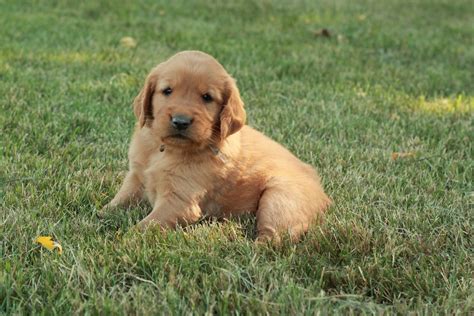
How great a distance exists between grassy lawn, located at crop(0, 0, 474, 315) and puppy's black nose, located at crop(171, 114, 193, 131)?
473 millimetres

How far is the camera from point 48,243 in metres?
2.64

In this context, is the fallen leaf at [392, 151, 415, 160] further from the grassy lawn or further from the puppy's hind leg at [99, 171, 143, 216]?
the puppy's hind leg at [99, 171, 143, 216]

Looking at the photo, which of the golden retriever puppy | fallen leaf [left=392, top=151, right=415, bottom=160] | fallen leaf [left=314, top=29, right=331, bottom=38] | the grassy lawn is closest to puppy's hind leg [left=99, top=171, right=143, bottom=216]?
the golden retriever puppy

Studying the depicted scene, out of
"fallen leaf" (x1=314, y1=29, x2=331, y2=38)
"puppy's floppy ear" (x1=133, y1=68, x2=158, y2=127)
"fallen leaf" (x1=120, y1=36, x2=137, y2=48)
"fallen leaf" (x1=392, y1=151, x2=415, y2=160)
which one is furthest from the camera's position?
"fallen leaf" (x1=314, y1=29, x2=331, y2=38)

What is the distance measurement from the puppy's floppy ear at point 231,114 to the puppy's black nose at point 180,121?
0.75 feet

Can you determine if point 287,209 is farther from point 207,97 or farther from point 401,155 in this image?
point 401,155

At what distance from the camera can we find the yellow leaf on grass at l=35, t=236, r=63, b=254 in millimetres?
2629

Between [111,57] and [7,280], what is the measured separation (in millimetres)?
4392

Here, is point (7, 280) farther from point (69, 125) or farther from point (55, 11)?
point (55, 11)

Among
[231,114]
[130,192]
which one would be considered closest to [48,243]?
[130,192]

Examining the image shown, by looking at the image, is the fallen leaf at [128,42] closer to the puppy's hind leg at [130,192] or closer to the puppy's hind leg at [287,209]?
the puppy's hind leg at [130,192]

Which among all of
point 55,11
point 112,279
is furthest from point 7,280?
point 55,11

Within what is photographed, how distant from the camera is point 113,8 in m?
9.13

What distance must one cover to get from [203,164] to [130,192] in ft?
1.43
